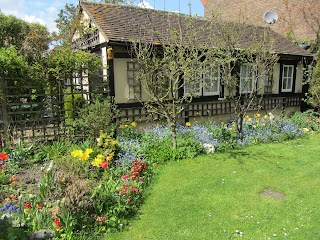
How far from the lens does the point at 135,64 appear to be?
9328 millimetres

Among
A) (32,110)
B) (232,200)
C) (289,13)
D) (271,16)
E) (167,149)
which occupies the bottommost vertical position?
(232,200)

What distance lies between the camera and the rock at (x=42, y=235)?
3.42m

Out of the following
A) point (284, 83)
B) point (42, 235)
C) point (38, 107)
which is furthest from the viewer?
point (284, 83)

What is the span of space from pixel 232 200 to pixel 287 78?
11068 mm

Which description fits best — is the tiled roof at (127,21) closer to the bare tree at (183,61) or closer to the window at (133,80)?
the bare tree at (183,61)

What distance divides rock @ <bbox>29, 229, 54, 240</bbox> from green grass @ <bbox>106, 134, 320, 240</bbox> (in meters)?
0.83

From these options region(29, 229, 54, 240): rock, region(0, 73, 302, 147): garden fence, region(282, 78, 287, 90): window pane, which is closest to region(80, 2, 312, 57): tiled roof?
region(282, 78, 287, 90): window pane

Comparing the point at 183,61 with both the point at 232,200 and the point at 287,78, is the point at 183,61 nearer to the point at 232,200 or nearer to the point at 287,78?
the point at 232,200

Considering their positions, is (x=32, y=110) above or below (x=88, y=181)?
above

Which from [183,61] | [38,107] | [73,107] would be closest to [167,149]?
[183,61]

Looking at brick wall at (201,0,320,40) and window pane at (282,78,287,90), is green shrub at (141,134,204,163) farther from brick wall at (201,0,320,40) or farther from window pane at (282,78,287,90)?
brick wall at (201,0,320,40)

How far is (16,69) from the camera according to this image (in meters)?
6.96

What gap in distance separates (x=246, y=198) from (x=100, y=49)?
7.07 m

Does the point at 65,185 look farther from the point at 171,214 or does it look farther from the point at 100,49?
the point at 100,49
